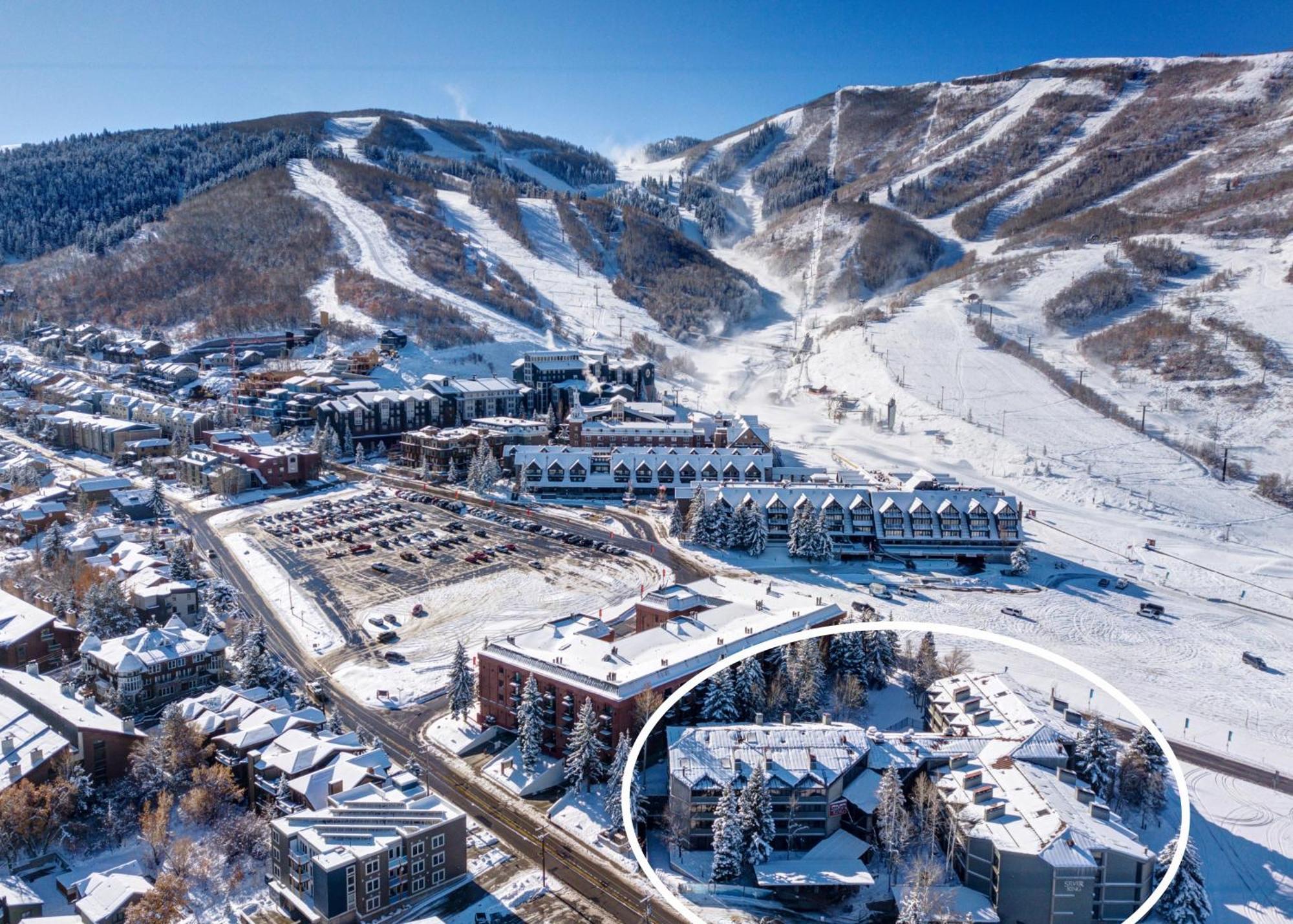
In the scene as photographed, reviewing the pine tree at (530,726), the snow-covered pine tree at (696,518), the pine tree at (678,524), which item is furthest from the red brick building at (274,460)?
the pine tree at (530,726)

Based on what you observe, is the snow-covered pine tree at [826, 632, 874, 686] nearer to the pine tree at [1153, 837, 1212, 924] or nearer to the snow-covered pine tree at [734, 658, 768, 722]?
the snow-covered pine tree at [734, 658, 768, 722]

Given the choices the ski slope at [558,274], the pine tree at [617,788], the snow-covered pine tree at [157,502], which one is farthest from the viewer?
the ski slope at [558,274]

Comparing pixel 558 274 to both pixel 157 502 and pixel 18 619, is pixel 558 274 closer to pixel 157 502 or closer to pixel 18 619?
pixel 157 502

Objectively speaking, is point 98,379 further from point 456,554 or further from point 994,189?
point 994,189

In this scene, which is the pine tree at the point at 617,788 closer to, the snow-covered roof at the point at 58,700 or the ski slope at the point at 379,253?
the snow-covered roof at the point at 58,700

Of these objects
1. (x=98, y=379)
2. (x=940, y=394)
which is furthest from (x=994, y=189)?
(x=98, y=379)

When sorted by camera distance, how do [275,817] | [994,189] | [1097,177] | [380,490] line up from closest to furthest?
[275,817]
[380,490]
[1097,177]
[994,189]
